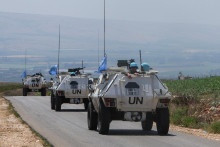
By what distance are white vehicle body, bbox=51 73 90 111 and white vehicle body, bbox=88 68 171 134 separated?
49.1 feet

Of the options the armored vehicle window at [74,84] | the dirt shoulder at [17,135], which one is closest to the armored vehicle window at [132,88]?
the dirt shoulder at [17,135]

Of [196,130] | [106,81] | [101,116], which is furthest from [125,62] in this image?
[196,130]

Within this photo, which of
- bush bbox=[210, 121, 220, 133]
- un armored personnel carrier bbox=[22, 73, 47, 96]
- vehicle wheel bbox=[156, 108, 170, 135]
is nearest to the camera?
vehicle wheel bbox=[156, 108, 170, 135]

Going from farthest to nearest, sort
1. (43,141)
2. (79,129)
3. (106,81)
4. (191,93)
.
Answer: (191,93) < (79,129) < (106,81) < (43,141)

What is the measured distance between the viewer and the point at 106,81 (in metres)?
22.4

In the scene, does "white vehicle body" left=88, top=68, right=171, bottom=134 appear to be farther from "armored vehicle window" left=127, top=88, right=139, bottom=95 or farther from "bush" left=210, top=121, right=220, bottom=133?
"bush" left=210, top=121, right=220, bottom=133

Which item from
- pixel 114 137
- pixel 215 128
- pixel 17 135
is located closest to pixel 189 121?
pixel 215 128

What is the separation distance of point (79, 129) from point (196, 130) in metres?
4.09

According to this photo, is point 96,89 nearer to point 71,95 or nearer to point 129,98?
point 129,98

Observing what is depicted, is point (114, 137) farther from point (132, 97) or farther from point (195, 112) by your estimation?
point (195, 112)

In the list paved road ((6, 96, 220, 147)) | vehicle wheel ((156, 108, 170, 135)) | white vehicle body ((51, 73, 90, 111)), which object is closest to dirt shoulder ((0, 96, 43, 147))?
paved road ((6, 96, 220, 147))

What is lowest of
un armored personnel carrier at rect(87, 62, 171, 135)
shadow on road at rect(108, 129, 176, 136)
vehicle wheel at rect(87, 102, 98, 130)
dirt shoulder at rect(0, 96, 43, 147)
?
dirt shoulder at rect(0, 96, 43, 147)

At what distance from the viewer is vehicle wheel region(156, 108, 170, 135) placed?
69.3 feet

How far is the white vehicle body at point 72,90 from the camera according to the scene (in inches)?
1446
